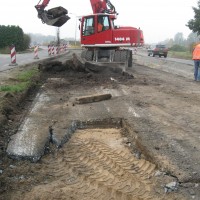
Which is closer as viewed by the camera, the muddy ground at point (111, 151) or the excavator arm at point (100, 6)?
the muddy ground at point (111, 151)

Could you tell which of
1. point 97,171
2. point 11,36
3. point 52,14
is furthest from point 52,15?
point 11,36

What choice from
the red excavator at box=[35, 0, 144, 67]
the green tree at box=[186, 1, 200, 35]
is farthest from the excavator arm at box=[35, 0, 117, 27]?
the green tree at box=[186, 1, 200, 35]

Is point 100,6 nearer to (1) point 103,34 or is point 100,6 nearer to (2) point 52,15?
(1) point 103,34

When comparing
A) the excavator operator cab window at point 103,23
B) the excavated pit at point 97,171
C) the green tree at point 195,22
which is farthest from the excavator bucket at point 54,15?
the green tree at point 195,22

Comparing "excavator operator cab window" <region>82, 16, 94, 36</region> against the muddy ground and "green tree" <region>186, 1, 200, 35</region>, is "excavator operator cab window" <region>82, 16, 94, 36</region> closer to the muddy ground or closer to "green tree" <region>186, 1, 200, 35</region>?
the muddy ground

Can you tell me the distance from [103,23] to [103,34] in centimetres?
59

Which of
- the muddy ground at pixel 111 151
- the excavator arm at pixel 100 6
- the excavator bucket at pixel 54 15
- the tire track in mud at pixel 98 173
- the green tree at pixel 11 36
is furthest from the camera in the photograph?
the green tree at pixel 11 36

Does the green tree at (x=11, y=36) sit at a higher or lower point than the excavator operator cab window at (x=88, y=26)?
lower

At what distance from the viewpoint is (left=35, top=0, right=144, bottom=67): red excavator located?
60.4 feet

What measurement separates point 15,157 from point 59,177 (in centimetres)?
106

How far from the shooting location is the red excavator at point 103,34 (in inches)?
725

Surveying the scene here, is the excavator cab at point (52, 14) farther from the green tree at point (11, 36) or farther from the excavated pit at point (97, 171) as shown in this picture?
the green tree at point (11, 36)

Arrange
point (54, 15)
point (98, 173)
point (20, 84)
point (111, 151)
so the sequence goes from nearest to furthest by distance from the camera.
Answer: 1. point (98, 173)
2. point (111, 151)
3. point (20, 84)
4. point (54, 15)

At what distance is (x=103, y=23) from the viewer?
18562 mm
